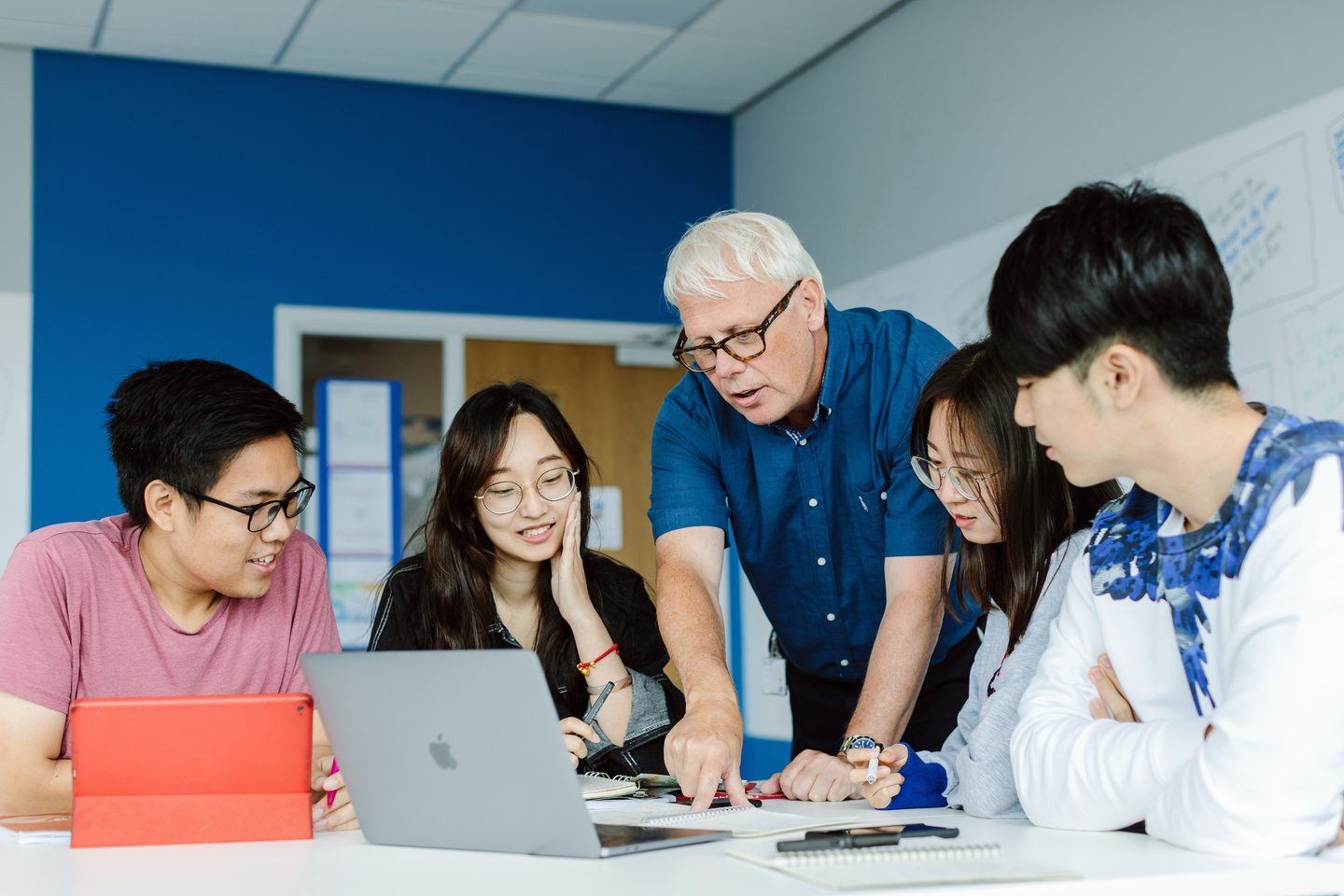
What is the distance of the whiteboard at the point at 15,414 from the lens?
4.07m

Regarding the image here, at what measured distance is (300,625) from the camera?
2199 mm

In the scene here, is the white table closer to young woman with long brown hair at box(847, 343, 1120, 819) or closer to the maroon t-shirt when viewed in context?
young woman with long brown hair at box(847, 343, 1120, 819)

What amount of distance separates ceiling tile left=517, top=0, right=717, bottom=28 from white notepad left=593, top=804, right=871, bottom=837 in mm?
2936

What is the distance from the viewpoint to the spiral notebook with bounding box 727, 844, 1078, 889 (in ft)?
3.46

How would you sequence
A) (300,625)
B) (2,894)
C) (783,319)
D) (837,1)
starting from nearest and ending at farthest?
(2,894)
(783,319)
(300,625)
(837,1)

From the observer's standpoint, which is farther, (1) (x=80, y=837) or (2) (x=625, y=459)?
(2) (x=625, y=459)

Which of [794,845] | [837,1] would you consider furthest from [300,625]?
[837,1]

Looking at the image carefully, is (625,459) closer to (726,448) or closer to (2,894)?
(726,448)

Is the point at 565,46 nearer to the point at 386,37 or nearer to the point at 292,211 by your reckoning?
the point at 386,37

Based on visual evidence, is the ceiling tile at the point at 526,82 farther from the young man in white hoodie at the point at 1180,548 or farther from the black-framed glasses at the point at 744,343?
the young man in white hoodie at the point at 1180,548

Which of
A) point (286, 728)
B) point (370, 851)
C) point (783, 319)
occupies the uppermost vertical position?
point (783, 319)

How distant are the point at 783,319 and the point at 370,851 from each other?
103 centimetres

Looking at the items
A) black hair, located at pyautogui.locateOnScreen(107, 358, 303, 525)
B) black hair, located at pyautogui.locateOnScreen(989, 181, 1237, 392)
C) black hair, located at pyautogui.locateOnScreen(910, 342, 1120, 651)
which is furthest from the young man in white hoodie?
black hair, located at pyautogui.locateOnScreen(107, 358, 303, 525)

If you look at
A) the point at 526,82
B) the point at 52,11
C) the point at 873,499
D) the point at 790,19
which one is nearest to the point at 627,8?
the point at 790,19
